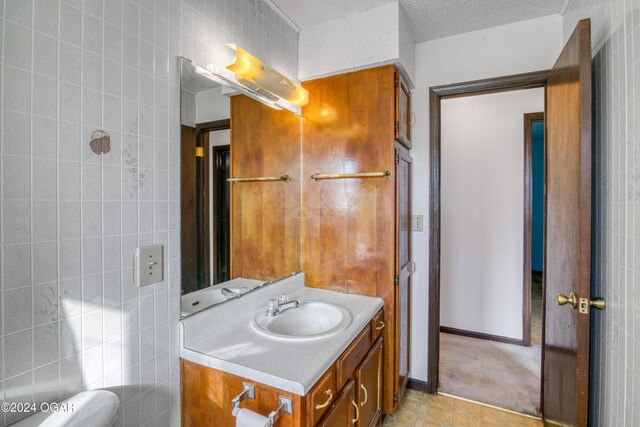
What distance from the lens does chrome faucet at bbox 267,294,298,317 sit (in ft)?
4.64

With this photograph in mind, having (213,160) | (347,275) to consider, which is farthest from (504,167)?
(213,160)

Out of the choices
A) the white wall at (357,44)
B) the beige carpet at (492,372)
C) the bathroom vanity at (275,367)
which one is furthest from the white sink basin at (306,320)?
the white wall at (357,44)

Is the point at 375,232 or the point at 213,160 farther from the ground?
the point at 213,160

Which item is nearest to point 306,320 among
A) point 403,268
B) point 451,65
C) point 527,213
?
point 403,268

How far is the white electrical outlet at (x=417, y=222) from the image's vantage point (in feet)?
6.91

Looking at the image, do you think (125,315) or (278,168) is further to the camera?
(278,168)

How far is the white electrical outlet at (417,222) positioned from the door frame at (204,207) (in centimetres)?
140

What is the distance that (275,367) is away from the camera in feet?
3.28

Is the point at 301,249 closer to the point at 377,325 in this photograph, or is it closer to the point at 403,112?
the point at 377,325

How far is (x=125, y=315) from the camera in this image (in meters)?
0.97

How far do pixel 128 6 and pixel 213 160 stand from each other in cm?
58

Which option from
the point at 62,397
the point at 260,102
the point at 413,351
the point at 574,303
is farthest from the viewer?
the point at 413,351

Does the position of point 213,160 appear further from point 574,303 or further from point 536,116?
point 536,116

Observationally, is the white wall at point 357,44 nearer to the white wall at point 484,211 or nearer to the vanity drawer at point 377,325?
the white wall at point 484,211
